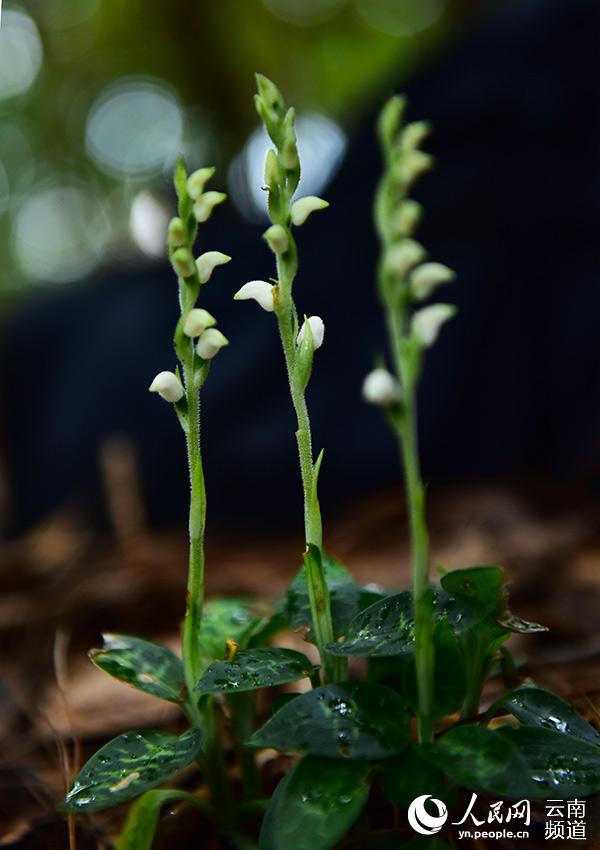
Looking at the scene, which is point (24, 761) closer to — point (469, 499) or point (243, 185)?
point (469, 499)

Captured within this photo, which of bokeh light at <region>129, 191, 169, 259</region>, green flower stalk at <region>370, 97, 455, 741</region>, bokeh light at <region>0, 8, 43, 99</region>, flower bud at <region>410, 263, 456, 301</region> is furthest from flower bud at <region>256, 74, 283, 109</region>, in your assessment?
bokeh light at <region>0, 8, 43, 99</region>

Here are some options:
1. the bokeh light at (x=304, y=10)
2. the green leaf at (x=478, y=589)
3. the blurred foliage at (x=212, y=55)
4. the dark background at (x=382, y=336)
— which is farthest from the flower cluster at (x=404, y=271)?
the bokeh light at (x=304, y=10)

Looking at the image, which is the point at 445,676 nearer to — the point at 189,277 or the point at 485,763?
the point at 485,763

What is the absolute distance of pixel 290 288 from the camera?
714 millimetres

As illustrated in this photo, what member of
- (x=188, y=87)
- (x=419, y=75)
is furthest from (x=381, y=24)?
(x=419, y=75)

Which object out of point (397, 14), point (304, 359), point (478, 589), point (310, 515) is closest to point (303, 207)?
point (304, 359)

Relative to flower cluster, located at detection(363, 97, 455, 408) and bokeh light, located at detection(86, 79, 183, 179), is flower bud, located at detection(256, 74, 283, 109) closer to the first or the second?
flower cluster, located at detection(363, 97, 455, 408)

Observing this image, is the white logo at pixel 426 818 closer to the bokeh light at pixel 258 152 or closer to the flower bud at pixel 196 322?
the flower bud at pixel 196 322

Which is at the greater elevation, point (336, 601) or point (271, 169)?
point (271, 169)

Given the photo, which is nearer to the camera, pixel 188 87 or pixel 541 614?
pixel 541 614

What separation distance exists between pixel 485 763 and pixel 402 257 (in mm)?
412

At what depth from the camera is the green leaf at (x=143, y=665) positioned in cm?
80

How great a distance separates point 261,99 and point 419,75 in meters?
2.84

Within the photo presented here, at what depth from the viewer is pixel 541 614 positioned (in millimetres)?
1493
